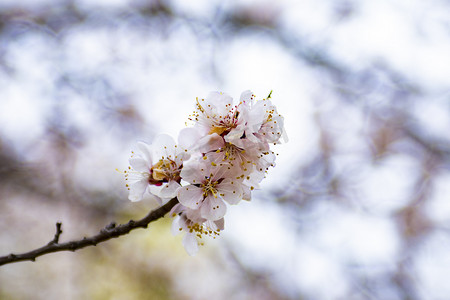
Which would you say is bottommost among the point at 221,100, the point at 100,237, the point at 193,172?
the point at 100,237

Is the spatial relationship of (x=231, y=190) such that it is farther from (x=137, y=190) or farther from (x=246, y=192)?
(x=137, y=190)

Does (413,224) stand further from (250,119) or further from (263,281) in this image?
(250,119)

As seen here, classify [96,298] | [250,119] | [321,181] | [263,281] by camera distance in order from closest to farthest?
[250,119]
[96,298]
[263,281]
[321,181]

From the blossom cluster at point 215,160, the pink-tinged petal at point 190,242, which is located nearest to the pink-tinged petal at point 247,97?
the blossom cluster at point 215,160

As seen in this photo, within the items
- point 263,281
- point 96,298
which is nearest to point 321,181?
point 263,281

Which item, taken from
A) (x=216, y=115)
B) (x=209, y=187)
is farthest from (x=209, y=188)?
(x=216, y=115)

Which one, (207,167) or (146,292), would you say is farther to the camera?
(146,292)

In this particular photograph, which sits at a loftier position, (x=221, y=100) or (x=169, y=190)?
(x=221, y=100)
